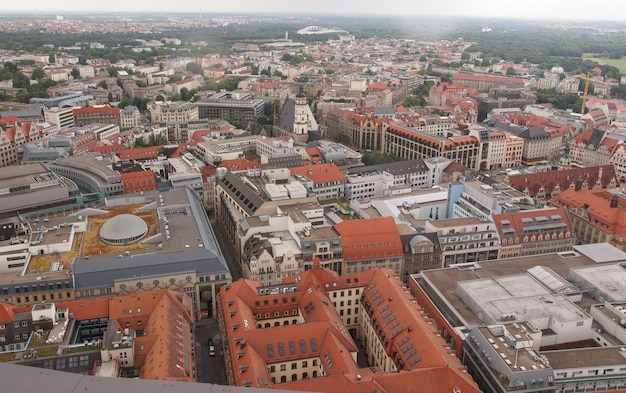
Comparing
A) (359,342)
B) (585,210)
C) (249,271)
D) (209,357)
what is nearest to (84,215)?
(249,271)

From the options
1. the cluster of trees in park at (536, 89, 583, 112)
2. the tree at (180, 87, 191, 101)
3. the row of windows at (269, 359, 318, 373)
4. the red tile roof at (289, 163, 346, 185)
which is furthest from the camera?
the cluster of trees in park at (536, 89, 583, 112)

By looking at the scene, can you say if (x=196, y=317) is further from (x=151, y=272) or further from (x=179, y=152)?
(x=179, y=152)

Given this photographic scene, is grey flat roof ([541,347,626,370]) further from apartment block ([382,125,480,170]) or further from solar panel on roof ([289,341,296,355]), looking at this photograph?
apartment block ([382,125,480,170])

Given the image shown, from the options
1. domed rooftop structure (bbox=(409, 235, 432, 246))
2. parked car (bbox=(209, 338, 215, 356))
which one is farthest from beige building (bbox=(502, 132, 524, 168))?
parked car (bbox=(209, 338, 215, 356))

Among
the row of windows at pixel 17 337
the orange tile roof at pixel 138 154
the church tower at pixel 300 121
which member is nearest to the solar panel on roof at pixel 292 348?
the row of windows at pixel 17 337

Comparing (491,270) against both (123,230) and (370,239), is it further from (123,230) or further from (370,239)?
(123,230)

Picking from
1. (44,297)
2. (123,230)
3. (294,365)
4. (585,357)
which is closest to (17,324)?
(44,297)

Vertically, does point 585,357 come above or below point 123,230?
below

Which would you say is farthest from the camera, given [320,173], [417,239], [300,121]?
[300,121]
